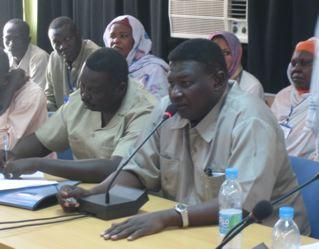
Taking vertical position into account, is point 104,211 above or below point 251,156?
below

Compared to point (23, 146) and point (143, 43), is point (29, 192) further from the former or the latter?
point (143, 43)

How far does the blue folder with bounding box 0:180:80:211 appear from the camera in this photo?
2.07 m

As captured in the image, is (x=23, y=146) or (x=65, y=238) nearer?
(x=65, y=238)

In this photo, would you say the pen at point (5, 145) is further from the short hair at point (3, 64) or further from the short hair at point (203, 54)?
the short hair at point (203, 54)

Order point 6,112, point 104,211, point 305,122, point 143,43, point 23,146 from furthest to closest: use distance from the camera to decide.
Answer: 1. point 143,43
2. point 305,122
3. point 6,112
4. point 23,146
5. point 104,211

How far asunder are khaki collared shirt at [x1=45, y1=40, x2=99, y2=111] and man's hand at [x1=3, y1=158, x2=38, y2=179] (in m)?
2.19

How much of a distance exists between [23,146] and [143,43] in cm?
178

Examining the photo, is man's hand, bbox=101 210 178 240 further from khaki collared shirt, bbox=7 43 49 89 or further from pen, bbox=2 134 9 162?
khaki collared shirt, bbox=7 43 49 89

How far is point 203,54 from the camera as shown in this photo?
2.06 m

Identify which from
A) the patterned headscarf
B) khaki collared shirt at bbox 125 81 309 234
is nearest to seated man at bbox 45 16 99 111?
the patterned headscarf

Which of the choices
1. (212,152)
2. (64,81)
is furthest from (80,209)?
(64,81)

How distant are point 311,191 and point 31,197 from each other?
0.93m

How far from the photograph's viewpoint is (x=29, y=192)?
2.18m

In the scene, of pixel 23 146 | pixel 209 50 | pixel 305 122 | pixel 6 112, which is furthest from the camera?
pixel 305 122
